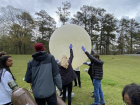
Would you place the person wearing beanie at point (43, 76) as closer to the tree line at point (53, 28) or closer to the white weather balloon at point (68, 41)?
the white weather balloon at point (68, 41)

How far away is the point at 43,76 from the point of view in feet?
5.51

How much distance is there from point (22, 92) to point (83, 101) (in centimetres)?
255

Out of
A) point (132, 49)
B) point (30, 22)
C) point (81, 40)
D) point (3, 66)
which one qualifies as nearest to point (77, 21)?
point (30, 22)

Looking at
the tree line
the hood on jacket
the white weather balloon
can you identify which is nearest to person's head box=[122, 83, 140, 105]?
the hood on jacket

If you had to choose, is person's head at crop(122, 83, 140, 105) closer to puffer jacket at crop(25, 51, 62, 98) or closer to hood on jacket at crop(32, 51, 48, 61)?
puffer jacket at crop(25, 51, 62, 98)

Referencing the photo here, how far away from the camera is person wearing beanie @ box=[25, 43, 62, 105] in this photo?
66.2 inches

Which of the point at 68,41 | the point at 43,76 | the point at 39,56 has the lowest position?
the point at 43,76

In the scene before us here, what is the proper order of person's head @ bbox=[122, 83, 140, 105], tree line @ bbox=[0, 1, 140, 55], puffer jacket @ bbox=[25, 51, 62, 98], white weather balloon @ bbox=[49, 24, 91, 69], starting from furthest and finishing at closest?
tree line @ bbox=[0, 1, 140, 55]
white weather balloon @ bbox=[49, 24, 91, 69]
puffer jacket @ bbox=[25, 51, 62, 98]
person's head @ bbox=[122, 83, 140, 105]

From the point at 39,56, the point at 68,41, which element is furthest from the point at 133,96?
the point at 68,41

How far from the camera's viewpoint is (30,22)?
2497cm

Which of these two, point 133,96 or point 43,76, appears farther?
point 43,76

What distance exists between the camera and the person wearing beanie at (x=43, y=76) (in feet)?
5.52

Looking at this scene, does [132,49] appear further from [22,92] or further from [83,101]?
[22,92]

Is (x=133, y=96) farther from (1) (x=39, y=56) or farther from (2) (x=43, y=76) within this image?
(1) (x=39, y=56)
